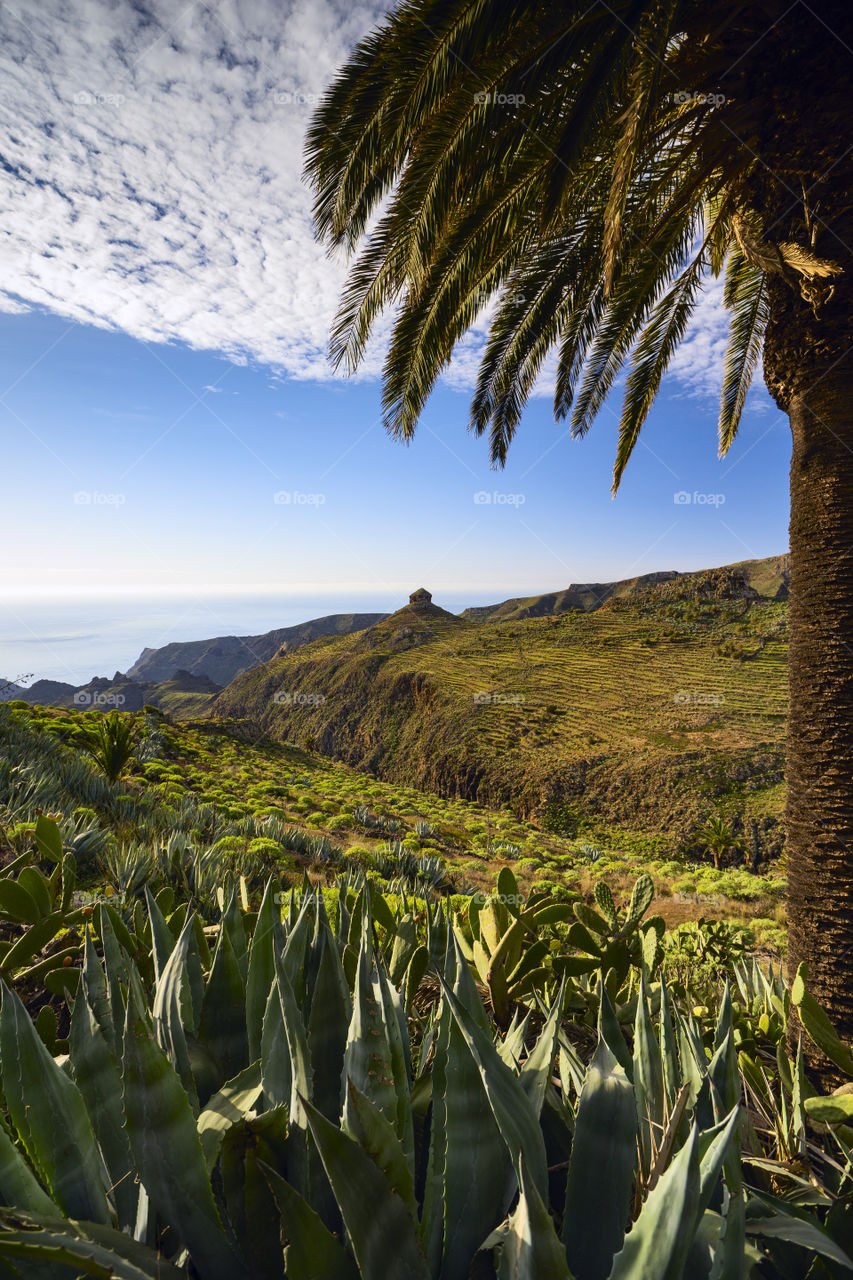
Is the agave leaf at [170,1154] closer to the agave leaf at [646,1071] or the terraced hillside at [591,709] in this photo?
the agave leaf at [646,1071]

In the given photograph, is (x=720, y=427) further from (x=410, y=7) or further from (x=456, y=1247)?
(x=456, y=1247)

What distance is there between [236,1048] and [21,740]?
10976 millimetres

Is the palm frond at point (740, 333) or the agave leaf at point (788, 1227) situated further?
the palm frond at point (740, 333)

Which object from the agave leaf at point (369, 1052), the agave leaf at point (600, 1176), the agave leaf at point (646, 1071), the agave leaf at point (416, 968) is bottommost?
the agave leaf at point (416, 968)

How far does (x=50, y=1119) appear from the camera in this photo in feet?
2.57

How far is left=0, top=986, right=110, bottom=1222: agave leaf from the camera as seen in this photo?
0.76 metres

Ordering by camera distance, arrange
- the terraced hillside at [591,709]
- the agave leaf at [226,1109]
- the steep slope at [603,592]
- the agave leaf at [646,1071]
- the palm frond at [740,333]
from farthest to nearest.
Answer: the steep slope at [603,592]
the terraced hillside at [591,709]
the palm frond at [740,333]
the agave leaf at [646,1071]
the agave leaf at [226,1109]

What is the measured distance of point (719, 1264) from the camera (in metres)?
0.62

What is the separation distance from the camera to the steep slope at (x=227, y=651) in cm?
12344

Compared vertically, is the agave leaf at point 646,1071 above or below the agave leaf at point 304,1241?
below

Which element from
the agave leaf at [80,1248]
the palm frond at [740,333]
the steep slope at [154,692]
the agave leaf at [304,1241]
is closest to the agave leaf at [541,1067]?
the agave leaf at [304,1241]

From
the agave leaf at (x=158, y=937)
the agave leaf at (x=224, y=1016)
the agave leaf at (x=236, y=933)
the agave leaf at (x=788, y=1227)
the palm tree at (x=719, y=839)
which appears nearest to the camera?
the agave leaf at (x=788, y=1227)

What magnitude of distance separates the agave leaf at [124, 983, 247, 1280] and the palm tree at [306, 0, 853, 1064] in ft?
10.2

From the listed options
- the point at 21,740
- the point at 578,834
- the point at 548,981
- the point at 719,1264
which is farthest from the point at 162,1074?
the point at 578,834
